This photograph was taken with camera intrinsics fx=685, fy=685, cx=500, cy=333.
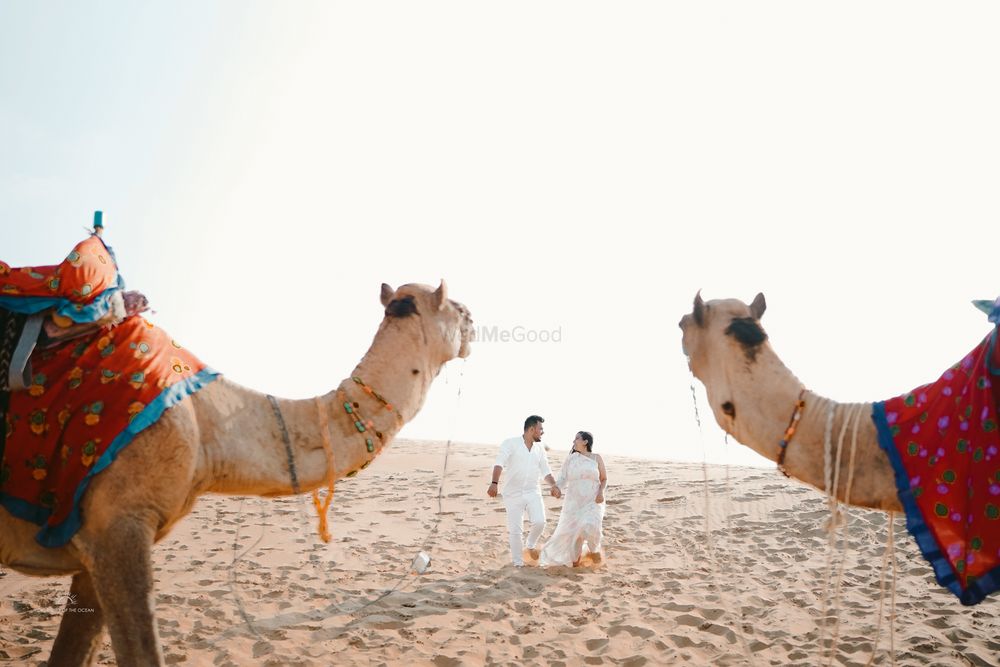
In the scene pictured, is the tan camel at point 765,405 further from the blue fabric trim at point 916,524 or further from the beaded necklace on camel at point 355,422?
the beaded necklace on camel at point 355,422

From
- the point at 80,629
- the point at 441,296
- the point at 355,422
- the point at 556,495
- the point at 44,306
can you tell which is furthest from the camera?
the point at 556,495

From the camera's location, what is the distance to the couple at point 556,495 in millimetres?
9695

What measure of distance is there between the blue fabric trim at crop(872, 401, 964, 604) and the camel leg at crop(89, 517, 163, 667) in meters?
3.56

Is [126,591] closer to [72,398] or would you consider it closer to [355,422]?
[72,398]

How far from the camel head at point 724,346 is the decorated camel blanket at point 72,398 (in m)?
2.79

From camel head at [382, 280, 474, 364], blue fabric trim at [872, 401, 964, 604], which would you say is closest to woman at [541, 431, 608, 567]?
camel head at [382, 280, 474, 364]

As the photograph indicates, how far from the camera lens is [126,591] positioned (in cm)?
316

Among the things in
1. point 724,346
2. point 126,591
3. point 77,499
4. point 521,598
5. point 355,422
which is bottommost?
point 521,598

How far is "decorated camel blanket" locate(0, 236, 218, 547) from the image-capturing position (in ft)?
10.7

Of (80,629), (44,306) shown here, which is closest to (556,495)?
(80,629)

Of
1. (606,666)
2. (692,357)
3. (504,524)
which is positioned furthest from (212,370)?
(504,524)

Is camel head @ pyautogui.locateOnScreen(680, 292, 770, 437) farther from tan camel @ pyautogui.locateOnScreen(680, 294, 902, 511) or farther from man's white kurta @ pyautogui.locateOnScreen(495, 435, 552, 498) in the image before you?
man's white kurta @ pyautogui.locateOnScreen(495, 435, 552, 498)

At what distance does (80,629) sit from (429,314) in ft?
8.79

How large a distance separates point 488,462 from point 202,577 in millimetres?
14853
